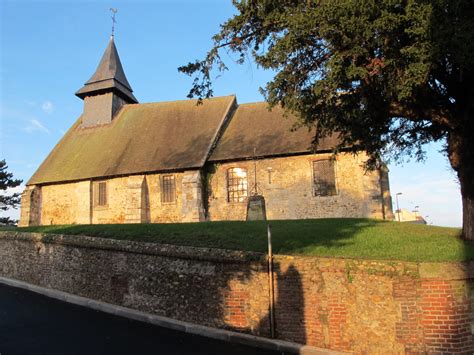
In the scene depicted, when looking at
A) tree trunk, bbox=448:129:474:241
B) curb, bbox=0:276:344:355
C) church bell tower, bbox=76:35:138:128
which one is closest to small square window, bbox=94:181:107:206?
church bell tower, bbox=76:35:138:128

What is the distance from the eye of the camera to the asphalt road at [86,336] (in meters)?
7.57

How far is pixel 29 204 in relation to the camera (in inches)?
968

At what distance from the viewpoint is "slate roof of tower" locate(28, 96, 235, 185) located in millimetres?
21719

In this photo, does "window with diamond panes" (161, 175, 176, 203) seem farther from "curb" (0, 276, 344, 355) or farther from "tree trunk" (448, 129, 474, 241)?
"tree trunk" (448, 129, 474, 241)

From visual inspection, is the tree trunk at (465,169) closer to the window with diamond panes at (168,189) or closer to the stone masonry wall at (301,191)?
the stone masonry wall at (301,191)

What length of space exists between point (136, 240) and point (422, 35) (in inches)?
347

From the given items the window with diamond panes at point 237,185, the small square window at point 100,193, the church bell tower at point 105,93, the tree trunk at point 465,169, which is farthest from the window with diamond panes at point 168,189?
the tree trunk at point 465,169

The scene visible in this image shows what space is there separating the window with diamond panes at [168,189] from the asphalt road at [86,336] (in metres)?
11.2

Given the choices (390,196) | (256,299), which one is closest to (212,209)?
(390,196)

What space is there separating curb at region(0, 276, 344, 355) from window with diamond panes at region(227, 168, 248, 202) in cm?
1047

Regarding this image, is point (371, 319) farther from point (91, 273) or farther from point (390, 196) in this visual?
point (390, 196)

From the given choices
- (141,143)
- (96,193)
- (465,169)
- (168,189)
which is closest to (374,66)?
(465,169)

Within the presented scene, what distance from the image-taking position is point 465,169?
30.7ft

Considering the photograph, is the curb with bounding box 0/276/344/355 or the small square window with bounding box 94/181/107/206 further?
the small square window with bounding box 94/181/107/206
